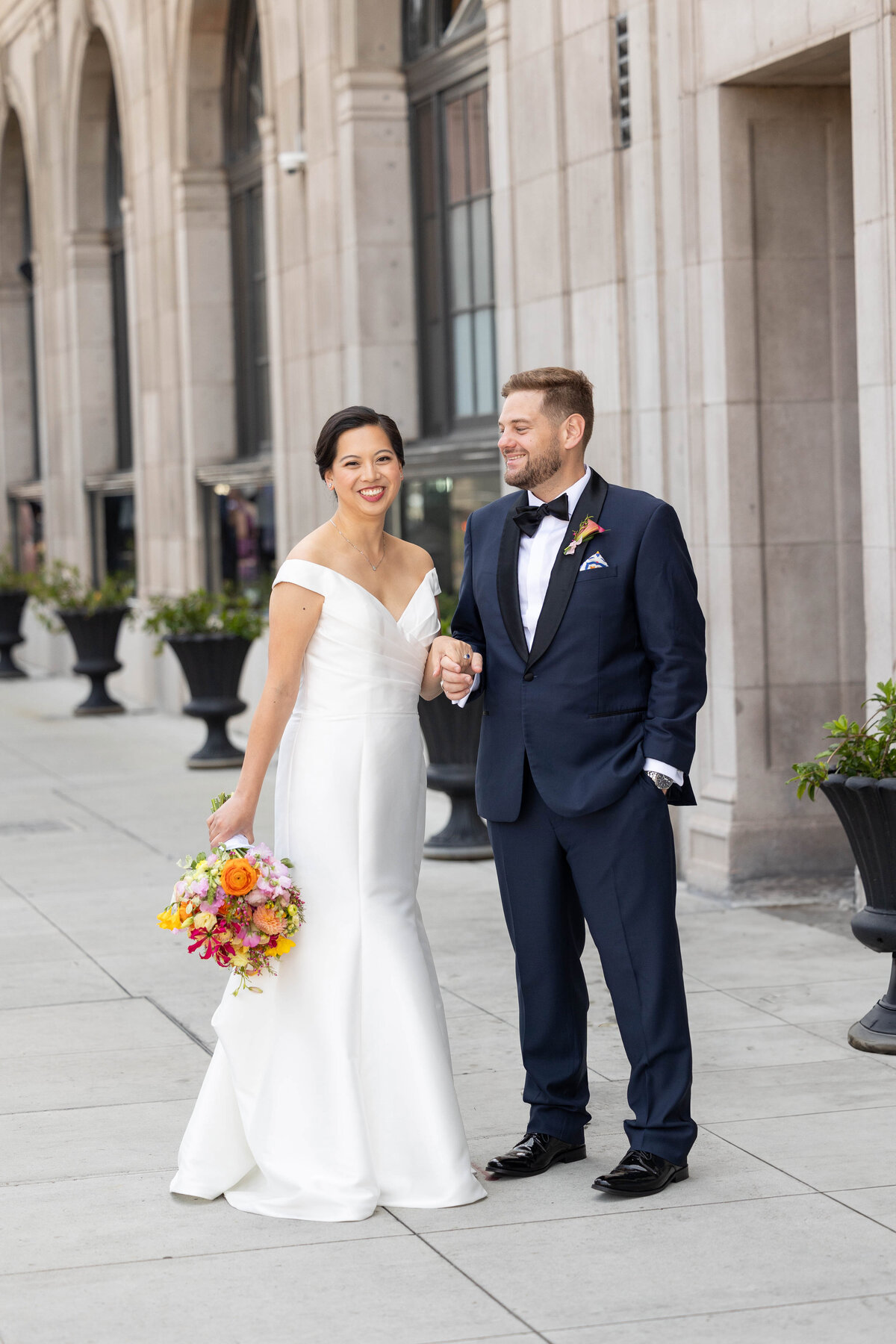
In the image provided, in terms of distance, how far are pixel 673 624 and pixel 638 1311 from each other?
1760 mm

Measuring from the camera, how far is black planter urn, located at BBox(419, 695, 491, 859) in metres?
10.2

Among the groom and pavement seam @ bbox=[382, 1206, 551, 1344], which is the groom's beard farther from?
pavement seam @ bbox=[382, 1206, 551, 1344]

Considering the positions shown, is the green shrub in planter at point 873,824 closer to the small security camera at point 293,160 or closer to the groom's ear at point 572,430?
the groom's ear at point 572,430

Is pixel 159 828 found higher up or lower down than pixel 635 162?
lower down

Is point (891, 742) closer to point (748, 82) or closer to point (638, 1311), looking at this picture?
point (638, 1311)

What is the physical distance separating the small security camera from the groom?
10369 millimetres

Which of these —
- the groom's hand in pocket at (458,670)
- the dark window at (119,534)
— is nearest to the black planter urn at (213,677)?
the dark window at (119,534)

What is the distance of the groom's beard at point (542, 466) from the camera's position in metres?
5.04

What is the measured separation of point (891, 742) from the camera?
247 inches

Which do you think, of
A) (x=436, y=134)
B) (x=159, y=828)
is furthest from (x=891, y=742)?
(x=436, y=134)

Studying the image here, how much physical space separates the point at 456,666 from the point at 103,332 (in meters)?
19.4

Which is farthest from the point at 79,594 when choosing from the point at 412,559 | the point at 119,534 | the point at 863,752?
the point at 412,559

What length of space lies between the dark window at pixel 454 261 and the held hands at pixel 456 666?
8344 millimetres

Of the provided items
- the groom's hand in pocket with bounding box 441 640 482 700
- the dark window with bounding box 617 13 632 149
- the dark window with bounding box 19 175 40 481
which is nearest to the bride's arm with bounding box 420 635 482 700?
the groom's hand in pocket with bounding box 441 640 482 700
